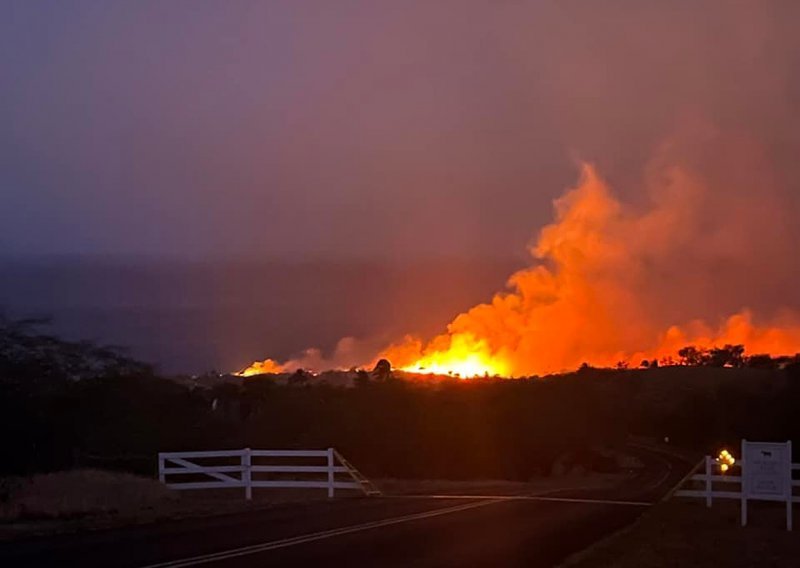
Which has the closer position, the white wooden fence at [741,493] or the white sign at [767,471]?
the white wooden fence at [741,493]

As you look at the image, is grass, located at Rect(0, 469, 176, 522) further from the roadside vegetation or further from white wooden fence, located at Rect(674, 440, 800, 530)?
white wooden fence, located at Rect(674, 440, 800, 530)

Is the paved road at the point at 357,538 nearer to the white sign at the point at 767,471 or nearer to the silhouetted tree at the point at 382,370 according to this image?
the white sign at the point at 767,471

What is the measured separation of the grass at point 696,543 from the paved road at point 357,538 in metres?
0.54

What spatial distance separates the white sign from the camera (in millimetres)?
21766

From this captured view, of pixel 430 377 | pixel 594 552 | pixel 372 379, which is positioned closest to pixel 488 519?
pixel 594 552

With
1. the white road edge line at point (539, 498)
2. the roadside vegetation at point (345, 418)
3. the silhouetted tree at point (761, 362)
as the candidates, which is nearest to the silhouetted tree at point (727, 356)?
the silhouetted tree at point (761, 362)

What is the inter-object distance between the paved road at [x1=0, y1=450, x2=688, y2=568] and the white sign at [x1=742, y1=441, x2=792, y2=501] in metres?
2.36

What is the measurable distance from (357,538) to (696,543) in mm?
5319

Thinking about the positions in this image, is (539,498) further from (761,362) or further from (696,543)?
(761,362)

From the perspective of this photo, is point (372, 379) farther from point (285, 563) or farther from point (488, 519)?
point (285, 563)

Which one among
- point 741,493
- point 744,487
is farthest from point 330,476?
point 744,487

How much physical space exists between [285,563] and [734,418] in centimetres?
6225

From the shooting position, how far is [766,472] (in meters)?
22.0

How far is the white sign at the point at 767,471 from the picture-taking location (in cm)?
2177
